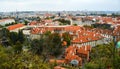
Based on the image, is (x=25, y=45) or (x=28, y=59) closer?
(x=28, y=59)

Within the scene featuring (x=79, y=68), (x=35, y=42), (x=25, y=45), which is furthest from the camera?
(x=25, y=45)

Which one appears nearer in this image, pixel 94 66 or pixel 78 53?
pixel 94 66

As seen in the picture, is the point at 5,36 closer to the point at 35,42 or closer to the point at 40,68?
the point at 35,42

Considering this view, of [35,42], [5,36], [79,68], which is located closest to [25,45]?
[35,42]

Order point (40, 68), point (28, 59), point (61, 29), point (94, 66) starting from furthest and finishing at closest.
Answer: point (61, 29) → point (94, 66) → point (28, 59) → point (40, 68)

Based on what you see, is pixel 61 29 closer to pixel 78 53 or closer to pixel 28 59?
pixel 78 53

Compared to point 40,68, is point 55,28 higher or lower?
lower

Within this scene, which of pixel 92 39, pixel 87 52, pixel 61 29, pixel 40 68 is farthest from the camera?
pixel 61 29

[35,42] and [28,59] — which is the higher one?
[28,59]

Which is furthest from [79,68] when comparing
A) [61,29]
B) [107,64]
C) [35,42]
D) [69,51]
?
[61,29]
